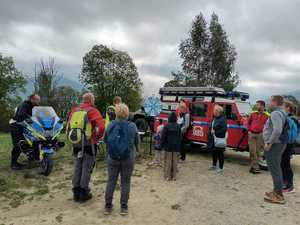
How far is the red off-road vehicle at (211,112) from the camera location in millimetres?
9031

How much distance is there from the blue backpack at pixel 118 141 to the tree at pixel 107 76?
36212 millimetres

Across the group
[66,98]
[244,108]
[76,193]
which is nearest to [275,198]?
[76,193]

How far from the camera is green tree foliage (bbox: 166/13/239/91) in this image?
1246 inches

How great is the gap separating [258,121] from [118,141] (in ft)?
15.2

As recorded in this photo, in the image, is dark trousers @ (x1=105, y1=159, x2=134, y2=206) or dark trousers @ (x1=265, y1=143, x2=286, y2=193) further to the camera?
dark trousers @ (x1=265, y1=143, x2=286, y2=193)

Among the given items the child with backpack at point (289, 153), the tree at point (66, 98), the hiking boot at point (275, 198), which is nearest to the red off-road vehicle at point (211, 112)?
the child with backpack at point (289, 153)

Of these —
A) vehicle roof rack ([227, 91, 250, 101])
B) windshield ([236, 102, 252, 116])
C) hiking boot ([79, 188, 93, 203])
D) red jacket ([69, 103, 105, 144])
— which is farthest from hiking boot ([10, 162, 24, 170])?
vehicle roof rack ([227, 91, 250, 101])

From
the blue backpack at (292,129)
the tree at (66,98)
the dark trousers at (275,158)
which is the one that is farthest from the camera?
the tree at (66,98)

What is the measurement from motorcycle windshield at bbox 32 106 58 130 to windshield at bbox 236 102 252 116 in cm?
556

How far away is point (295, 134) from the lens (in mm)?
5945

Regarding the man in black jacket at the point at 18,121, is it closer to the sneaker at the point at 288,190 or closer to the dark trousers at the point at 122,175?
the dark trousers at the point at 122,175

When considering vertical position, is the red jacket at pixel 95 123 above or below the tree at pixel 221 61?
below

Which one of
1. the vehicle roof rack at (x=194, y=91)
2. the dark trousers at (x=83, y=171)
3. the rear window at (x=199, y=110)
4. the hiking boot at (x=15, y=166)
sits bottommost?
the hiking boot at (x=15, y=166)

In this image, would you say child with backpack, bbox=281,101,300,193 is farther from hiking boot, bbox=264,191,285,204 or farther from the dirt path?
hiking boot, bbox=264,191,285,204
